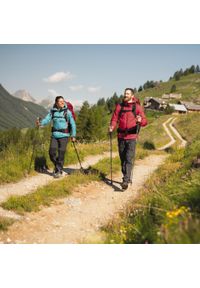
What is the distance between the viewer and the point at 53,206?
7680 millimetres

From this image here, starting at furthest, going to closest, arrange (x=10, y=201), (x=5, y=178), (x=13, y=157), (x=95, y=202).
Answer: (x=13, y=157) < (x=5, y=178) < (x=95, y=202) < (x=10, y=201)

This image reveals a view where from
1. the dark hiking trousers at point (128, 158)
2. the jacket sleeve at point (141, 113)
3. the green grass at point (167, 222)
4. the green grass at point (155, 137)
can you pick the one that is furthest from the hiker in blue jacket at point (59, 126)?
the green grass at point (155, 137)

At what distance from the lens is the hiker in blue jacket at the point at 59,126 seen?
10734 millimetres

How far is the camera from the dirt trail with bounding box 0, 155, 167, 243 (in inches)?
221

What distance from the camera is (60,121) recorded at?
10.8 meters

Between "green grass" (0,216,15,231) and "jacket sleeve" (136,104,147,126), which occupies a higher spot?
"jacket sleeve" (136,104,147,126)

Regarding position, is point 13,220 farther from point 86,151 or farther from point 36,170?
point 86,151

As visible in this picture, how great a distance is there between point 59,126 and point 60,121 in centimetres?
18

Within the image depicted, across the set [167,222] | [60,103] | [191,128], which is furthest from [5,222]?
[191,128]

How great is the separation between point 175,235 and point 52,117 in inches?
313

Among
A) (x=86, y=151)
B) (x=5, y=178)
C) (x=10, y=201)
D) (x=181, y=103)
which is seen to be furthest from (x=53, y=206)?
(x=181, y=103)

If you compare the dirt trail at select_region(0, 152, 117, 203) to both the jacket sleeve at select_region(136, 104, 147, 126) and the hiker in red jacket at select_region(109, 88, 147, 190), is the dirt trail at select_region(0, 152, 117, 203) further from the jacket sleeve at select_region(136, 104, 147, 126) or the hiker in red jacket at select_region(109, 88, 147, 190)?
the jacket sleeve at select_region(136, 104, 147, 126)

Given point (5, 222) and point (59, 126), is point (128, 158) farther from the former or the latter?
point (5, 222)

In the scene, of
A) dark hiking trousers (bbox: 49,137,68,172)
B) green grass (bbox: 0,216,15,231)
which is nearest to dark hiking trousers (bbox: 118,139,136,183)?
dark hiking trousers (bbox: 49,137,68,172)
